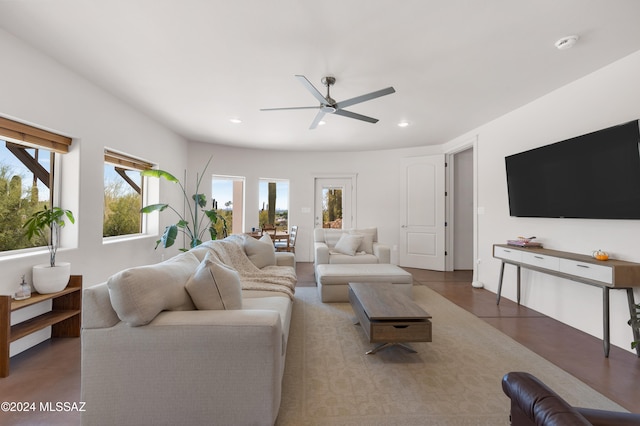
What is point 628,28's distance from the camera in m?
2.14

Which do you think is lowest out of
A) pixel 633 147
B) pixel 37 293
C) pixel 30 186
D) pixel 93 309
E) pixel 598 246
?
pixel 37 293

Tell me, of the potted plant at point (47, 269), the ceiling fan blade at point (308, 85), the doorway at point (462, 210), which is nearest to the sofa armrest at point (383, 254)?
the doorway at point (462, 210)

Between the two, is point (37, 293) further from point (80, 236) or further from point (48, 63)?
point (48, 63)

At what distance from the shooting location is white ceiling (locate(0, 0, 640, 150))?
1.97 meters

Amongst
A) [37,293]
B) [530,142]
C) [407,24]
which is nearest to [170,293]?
[37,293]

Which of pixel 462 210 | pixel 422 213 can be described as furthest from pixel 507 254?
pixel 462 210

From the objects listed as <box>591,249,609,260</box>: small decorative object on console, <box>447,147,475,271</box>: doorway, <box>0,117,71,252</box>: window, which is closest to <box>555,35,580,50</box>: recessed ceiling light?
<box>591,249,609,260</box>: small decorative object on console

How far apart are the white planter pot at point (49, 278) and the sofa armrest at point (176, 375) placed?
1483 mm

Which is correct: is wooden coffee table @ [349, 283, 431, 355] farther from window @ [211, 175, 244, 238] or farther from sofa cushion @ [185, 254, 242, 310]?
window @ [211, 175, 244, 238]

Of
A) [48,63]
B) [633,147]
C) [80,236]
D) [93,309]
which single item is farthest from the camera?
[80,236]

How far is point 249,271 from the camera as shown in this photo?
3.16 meters

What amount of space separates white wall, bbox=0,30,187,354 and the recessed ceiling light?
4.34 m

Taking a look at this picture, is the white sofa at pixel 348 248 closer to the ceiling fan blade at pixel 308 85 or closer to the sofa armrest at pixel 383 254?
the sofa armrest at pixel 383 254

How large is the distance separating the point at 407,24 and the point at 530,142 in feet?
8.21
